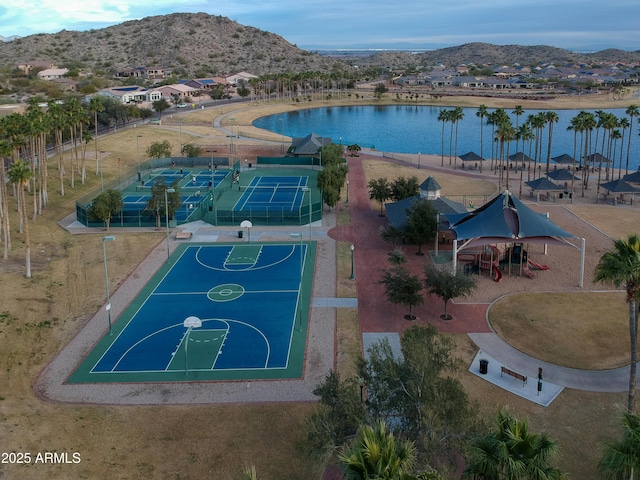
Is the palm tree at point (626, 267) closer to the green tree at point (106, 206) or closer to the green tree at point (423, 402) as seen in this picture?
the green tree at point (423, 402)

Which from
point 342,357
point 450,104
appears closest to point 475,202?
point 342,357

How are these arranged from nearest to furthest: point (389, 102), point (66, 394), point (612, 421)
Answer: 1. point (612, 421)
2. point (66, 394)
3. point (389, 102)

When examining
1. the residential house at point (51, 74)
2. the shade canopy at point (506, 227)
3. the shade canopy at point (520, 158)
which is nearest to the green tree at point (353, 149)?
the shade canopy at point (520, 158)

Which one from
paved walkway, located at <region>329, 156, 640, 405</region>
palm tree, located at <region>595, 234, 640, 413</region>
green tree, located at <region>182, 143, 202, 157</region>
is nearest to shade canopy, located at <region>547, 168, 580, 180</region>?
paved walkway, located at <region>329, 156, 640, 405</region>

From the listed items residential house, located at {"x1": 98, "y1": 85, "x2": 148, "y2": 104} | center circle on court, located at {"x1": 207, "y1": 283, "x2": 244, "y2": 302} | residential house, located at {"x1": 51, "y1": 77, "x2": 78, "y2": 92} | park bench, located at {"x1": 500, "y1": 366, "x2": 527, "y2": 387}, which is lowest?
park bench, located at {"x1": 500, "y1": 366, "x2": 527, "y2": 387}

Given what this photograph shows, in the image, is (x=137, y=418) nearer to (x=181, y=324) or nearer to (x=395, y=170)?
(x=181, y=324)

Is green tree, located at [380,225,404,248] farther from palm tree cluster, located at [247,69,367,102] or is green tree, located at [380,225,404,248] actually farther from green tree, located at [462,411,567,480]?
palm tree cluster, located at [247,69,367,102]
